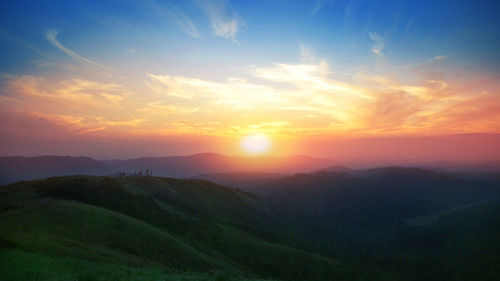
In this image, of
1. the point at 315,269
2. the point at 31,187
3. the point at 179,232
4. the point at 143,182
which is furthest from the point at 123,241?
the point at 143,182

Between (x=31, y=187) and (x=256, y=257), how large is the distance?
58.5 m

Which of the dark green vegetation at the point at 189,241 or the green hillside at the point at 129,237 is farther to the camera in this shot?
the dark green vegetation at the point at 189,241

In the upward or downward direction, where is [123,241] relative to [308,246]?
upward

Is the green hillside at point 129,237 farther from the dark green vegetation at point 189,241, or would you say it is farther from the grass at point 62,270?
the dark green vegetation at point 189,241

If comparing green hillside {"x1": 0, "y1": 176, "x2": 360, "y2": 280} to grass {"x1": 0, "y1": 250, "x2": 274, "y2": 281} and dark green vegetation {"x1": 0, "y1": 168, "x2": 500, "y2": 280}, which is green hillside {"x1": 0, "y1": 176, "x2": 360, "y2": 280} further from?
dark green vegetation {"x1": 0, "y1": 168, "x2": 500, "y2": 280}

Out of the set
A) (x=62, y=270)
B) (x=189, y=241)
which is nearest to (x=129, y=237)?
(x=189, y=241)

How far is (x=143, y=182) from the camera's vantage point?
325 ft

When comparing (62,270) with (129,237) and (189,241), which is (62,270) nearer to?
(129,237)

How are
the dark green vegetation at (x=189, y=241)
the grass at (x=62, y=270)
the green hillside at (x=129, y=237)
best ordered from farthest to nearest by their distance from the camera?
the dark green vegetation at (x=189, y=241), the green hillside at (x=129, y=237), the grass at (x=62, y=270)

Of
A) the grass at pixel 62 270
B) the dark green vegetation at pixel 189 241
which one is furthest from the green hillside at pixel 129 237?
the dark green vegetation at pixel 189 241

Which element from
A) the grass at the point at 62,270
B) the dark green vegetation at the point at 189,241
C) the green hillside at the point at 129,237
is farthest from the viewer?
the dark green vegetation at the point at 189,241

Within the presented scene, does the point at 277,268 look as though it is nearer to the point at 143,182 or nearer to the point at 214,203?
the point at 214,203

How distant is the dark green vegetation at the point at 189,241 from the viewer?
97.2ft

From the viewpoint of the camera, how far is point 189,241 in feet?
194
